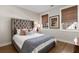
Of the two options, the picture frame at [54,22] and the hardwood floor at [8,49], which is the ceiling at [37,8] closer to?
the picture frame at [54,22]

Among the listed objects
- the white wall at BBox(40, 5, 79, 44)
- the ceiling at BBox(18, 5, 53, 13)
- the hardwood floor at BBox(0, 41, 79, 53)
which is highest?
the ceiling at BBox(18, 5, 53, 13)

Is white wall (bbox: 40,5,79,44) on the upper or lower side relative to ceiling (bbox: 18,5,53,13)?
lower

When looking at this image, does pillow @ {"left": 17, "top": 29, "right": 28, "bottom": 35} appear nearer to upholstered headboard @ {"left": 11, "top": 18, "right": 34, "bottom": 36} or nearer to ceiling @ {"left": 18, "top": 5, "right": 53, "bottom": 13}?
upholstered headboard @ {"left": 11, "top": 18, "right": 34, "bottom": 36}

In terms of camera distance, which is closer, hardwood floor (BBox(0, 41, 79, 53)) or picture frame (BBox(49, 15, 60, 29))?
hardwood floor (BBox(0, 41, 79, 53))

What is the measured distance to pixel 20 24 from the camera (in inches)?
38.7

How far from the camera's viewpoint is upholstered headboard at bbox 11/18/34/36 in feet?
3.13

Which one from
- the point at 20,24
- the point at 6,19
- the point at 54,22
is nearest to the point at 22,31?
the point at 20,24

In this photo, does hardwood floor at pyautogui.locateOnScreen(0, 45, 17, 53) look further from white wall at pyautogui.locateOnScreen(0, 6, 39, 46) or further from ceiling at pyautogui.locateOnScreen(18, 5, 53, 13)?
ceiling at pyautogui.locateOnScreen(18, 5, 53, 13)

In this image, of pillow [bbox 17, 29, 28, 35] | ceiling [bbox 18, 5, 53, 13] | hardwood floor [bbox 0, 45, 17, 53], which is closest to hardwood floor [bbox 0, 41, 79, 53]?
hardwood floor [bbox 0, 45, 17, 53]

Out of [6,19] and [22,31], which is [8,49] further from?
[6,19]

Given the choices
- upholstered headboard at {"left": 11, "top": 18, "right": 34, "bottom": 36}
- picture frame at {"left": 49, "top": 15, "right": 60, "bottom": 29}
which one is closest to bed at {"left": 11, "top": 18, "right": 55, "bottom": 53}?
upholstered headboard at {"left": 11, "top": 18, "right": 34, "bottom": 36}
